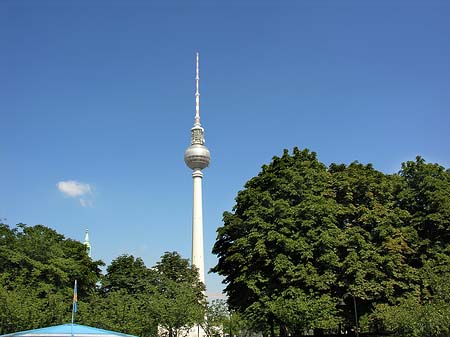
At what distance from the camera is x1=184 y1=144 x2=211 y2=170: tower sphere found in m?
86.4

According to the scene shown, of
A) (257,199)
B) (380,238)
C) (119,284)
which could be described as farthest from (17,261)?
(380,238)

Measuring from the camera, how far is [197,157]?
86500mm

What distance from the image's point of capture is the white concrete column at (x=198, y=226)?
7944 cm

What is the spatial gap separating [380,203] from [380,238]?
10.4ft

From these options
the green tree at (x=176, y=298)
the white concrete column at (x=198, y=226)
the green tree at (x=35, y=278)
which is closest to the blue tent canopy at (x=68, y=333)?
the green tree at (x=35, y=278)

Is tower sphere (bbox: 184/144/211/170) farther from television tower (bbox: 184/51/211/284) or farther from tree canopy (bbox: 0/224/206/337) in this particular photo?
tree canopy (bbox: 0/224/206/337)

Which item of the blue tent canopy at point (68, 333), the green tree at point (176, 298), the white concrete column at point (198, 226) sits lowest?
the blue tent canopy at point (68, 333)

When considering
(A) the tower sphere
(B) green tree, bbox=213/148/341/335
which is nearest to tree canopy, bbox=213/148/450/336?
(B) green tree, bbox=213/148/341/335

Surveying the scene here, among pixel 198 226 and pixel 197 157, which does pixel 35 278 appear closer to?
pixel 198 226

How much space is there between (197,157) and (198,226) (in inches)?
458

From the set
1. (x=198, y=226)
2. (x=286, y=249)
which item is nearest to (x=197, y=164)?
(x=198, y=226)

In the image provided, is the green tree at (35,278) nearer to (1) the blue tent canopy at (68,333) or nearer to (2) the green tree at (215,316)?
(2) the green tree at (215,316)

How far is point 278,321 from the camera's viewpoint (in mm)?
35312

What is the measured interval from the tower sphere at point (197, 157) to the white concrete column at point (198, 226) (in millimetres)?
1131
